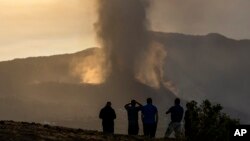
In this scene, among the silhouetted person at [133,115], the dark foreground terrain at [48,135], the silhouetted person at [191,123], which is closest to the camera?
the dark foreground terrain at [48,135]

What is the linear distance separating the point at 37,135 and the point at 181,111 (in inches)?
346

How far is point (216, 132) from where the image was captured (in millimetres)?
25750

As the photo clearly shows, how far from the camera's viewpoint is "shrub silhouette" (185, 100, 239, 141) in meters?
25.8

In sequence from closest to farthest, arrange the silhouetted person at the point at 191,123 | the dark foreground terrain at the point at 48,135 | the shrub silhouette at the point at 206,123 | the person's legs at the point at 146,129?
the dark foreground terrain at the point at 48,135 < the shrub silhouette at the point at 206,123 < the silhouetted person at the point at 191,123 < the person's legs at the point at 146,129

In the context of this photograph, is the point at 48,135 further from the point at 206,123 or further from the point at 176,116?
the point at 176,116

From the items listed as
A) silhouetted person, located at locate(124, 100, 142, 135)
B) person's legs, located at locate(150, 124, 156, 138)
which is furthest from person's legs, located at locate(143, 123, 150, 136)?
silhouetted person, located at locate(124, 100, 142, 135)

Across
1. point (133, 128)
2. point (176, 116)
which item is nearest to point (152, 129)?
point (176, 116)

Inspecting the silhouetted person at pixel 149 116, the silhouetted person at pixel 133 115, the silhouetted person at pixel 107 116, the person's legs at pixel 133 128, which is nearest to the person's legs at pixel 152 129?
the silhouetted person at pixel 149 116

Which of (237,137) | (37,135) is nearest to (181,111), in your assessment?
(37,135)

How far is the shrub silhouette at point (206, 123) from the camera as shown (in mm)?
25750

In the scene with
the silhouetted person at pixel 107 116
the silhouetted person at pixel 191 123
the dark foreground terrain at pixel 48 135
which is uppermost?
the silhouetted person at pixel 107 116

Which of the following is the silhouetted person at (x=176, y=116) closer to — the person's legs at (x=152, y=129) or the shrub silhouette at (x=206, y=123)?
Answer: the person's legs at (x=152, y=129)

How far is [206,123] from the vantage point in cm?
2628

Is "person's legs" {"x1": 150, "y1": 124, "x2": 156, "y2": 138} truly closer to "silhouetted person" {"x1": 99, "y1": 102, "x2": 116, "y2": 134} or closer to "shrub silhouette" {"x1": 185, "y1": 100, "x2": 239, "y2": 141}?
"silhouetted person" {"x1": 99, "y1": 102, "x2": 116, "y2": 134}
